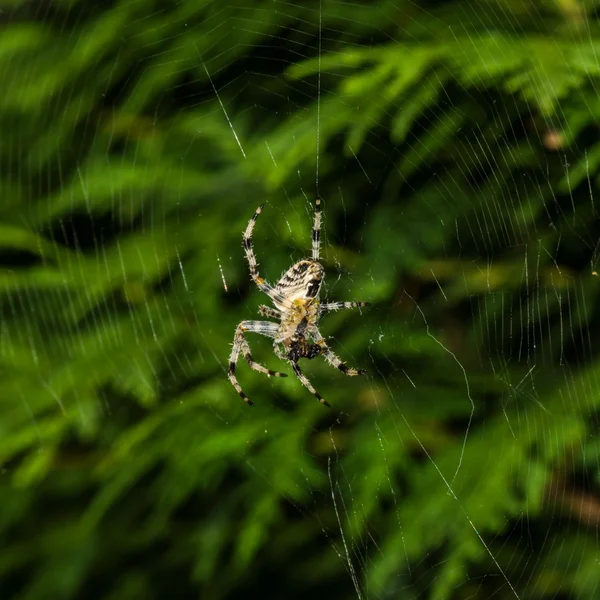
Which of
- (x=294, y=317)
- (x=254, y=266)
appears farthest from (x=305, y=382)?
(x=254, y=266)

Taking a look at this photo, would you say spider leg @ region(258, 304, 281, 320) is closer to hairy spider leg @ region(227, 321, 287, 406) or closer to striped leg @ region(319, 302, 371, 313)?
hairy spider leg @ region(227, 321, 287, 406)

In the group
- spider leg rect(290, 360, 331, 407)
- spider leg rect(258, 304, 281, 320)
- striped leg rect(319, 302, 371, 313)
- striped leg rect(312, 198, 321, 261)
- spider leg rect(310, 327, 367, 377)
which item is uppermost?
striped leg rect(312, 198, 321, 261)

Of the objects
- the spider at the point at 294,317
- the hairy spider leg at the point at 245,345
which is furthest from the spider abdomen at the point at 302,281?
the hairy spider leg at the point at 245,345

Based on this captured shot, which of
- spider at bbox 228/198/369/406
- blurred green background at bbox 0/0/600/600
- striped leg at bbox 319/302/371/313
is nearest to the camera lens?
blurred green background at bbox 0/0/600/600

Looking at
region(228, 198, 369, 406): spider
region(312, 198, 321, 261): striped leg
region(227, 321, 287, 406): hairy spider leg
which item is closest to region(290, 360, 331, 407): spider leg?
region(228, 198, 369, 406): spider

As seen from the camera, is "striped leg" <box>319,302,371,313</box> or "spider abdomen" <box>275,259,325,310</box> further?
"spider abdomen" <box>275,259,325,310</box>

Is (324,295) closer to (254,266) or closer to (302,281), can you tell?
(302,281)

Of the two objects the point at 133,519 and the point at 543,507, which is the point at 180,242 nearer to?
the point at 133,519
